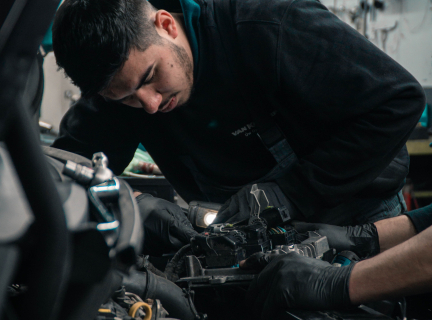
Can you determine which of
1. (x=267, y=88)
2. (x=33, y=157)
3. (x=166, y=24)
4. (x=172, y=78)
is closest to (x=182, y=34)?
(x=166, y=24)

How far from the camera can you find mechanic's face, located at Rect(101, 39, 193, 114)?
1.14 m

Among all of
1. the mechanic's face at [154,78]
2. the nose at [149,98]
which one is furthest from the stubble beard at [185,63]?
the nose at [149,98]

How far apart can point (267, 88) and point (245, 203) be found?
15.8 inches

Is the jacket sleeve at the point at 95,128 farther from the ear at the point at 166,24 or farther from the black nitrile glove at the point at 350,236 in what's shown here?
the black nitrile glove at the point at 350,236

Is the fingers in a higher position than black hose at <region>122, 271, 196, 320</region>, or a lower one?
lower

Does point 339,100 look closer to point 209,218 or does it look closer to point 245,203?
point 245,203

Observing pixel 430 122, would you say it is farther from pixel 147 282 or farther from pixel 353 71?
pixel 147 282

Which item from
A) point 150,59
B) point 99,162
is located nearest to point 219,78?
point 150,59

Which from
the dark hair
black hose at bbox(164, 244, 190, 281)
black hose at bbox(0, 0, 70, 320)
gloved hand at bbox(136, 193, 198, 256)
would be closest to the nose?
the dark hair

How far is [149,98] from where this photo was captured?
1237 mm

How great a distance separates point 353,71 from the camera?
3.95 feet

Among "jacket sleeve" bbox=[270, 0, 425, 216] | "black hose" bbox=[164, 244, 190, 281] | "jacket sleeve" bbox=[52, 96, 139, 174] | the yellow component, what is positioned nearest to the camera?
the yellow component

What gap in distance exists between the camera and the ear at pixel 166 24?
1241mm

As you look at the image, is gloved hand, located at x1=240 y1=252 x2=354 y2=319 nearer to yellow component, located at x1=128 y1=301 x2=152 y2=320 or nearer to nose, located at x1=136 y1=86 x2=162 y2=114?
yellow component, located at x1=128 y1=301 x2=152 y2=320
